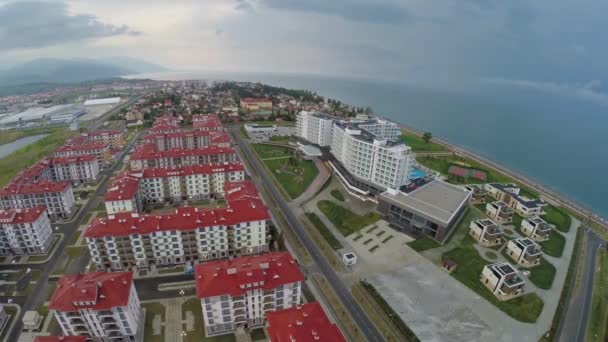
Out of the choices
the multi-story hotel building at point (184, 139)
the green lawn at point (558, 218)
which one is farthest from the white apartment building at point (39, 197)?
the green lawn at point (558, 218)

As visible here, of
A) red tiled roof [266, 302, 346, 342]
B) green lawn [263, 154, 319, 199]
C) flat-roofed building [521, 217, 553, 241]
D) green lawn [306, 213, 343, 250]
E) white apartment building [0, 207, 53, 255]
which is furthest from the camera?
green lawn [263, 154, 319, 199]

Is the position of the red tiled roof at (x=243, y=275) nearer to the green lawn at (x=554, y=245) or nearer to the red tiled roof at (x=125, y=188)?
the red tiled roof at (x=125, y=188)

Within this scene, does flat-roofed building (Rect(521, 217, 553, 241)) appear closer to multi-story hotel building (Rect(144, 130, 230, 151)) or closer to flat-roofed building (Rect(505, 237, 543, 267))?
flat-roofed building (Rect(505, 237, 543, 267))

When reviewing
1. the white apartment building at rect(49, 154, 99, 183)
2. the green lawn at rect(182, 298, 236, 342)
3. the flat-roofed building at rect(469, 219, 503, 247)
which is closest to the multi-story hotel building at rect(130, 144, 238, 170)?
the white apartment building at rect(49, 154, 99, 183)

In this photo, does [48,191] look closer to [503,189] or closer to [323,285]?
[323,285]

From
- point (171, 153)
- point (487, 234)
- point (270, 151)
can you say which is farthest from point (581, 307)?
point (171, 153)
